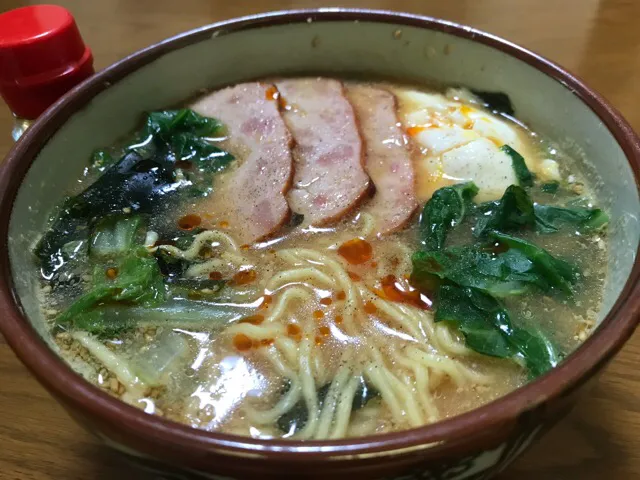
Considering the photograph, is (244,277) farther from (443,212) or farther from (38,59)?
(38,59)

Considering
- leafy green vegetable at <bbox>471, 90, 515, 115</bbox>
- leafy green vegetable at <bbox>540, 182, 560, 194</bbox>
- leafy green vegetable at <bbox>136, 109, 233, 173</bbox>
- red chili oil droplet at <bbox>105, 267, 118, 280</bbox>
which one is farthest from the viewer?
leafy green vegetable at <bbox>471, 90, 515, 115</bbox>

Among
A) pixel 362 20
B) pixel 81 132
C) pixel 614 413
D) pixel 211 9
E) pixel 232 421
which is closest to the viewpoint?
pixel 232 421

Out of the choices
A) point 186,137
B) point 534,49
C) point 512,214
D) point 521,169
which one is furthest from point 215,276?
point 534,49

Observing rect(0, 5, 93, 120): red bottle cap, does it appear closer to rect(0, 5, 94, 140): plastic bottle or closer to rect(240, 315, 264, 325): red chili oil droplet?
rect(0, 5, 94, 140): plastic bottle

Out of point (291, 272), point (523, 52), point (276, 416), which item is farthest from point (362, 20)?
point (276, 416)

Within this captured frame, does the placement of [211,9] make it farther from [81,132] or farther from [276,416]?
[276,416]

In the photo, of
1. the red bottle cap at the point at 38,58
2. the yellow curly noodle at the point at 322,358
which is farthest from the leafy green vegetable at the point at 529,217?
the red bottle cap at the point at 38,58

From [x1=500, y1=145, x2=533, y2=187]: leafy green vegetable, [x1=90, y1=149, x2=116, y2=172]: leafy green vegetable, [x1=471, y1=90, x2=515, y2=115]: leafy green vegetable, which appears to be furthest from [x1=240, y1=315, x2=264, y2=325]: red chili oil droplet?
[x1=471, y1=90, x2=515, y2=115]: leafy green vegetable

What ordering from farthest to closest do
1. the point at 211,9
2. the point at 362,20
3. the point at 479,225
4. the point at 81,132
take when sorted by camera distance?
the point at 211,9 < the point at 362,20 < the point at 81,132 < the point at 479,225
